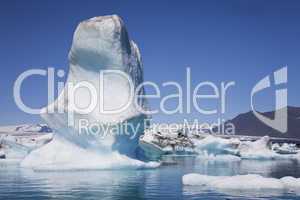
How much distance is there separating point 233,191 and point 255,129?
135096 mm

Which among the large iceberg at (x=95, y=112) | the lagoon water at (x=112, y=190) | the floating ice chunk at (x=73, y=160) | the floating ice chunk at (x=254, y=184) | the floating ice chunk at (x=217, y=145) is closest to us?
the lagoon water at (x=112, y=190)

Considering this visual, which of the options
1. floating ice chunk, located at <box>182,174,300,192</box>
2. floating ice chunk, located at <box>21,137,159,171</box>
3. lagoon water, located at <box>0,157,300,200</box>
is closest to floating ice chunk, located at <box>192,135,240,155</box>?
floating ice chunk, located at <box>21,137,159,171</box>

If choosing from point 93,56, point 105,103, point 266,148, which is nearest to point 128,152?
point 105,103

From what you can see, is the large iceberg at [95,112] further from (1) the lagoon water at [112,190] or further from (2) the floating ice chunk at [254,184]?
(2) the floating ice chunk at [254,184]

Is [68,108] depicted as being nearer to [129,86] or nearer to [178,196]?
[129,86]

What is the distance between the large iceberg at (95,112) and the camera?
79.9 ft

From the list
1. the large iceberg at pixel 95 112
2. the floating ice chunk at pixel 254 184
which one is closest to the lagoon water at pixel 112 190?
the floating ice chunk at pixel 254 184

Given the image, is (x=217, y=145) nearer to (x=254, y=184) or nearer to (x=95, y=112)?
(x=95, y=112)

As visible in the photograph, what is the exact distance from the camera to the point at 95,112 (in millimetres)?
24531

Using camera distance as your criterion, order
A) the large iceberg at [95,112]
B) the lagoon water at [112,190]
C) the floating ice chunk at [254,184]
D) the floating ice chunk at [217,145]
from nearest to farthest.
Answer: the lagoon water at [112,190] < the floating ice chunk at [254,184] < the large iceberg at [95,112] < the floating ice chunk at [217,145]

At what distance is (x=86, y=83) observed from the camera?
83.4ft

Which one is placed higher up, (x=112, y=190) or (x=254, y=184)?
(x=254, y=184)

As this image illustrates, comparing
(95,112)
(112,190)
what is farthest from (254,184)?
(95,112)

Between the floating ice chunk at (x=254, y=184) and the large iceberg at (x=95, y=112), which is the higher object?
the large iceberg at (x=95, y=112)
